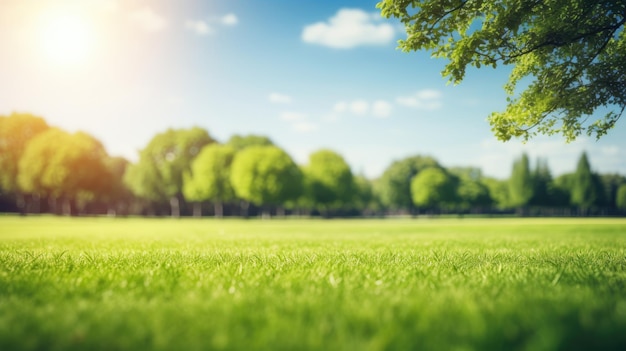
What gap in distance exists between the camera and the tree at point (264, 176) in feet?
233

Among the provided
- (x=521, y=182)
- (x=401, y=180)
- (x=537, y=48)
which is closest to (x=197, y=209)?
(x=401, y=180)

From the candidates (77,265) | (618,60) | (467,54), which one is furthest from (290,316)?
(618,60)

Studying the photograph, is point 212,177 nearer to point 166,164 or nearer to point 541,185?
point 166,164

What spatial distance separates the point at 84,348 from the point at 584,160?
5816 inches

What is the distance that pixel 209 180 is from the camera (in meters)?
74.1

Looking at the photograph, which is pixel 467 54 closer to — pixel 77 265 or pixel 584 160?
pixel 77 265

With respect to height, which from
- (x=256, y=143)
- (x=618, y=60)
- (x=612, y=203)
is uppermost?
(x=256, y=143)

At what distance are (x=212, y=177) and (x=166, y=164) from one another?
47.8ft

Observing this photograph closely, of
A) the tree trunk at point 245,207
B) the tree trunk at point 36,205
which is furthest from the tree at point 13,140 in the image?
the tree trunk at point 245,207

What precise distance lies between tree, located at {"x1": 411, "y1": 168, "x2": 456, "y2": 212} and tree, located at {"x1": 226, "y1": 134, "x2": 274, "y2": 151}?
4681 centimetres

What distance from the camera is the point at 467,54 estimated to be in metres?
8.11

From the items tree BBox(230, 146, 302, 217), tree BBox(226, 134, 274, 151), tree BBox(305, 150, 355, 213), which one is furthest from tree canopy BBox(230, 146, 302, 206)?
tree BBox(226, 134, 274, 151)

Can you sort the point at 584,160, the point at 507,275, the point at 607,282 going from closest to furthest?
the point at 607,282
the point at 507,275
the point at 584,160

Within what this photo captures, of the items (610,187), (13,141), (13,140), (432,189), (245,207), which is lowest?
(245,207)
